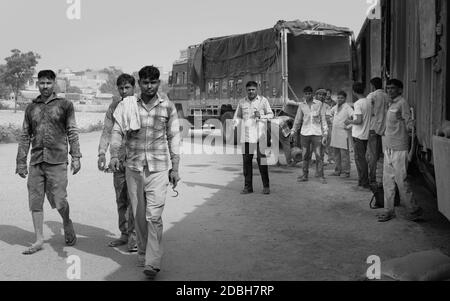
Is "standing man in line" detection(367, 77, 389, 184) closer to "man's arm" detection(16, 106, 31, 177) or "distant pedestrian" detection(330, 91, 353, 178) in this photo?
"distant pedestrian" detection(330, 91, 353, 178)

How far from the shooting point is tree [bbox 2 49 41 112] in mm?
54969

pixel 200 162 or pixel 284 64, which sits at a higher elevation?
pixel 284 64

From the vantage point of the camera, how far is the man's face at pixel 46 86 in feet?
16.2

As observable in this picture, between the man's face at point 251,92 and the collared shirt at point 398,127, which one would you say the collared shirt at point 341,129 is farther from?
the collared shirt at point 398,127

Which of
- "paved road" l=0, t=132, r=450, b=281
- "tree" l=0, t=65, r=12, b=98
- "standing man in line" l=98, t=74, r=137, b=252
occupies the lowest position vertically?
"paved road" l=0, t=132, r=450, b=281

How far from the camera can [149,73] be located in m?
4.34

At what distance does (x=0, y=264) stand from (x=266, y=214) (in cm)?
327

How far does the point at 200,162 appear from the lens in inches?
481

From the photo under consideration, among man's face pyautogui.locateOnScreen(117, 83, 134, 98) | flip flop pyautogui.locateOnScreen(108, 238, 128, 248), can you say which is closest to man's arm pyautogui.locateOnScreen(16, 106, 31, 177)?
man's face pyautogui.locateOnScreen(117, 83, 134, 98)

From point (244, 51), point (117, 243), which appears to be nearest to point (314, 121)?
point (117, 243)

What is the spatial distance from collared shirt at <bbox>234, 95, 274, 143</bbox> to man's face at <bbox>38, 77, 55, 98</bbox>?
364cm

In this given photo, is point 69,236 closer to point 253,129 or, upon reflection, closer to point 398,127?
point 253,129
